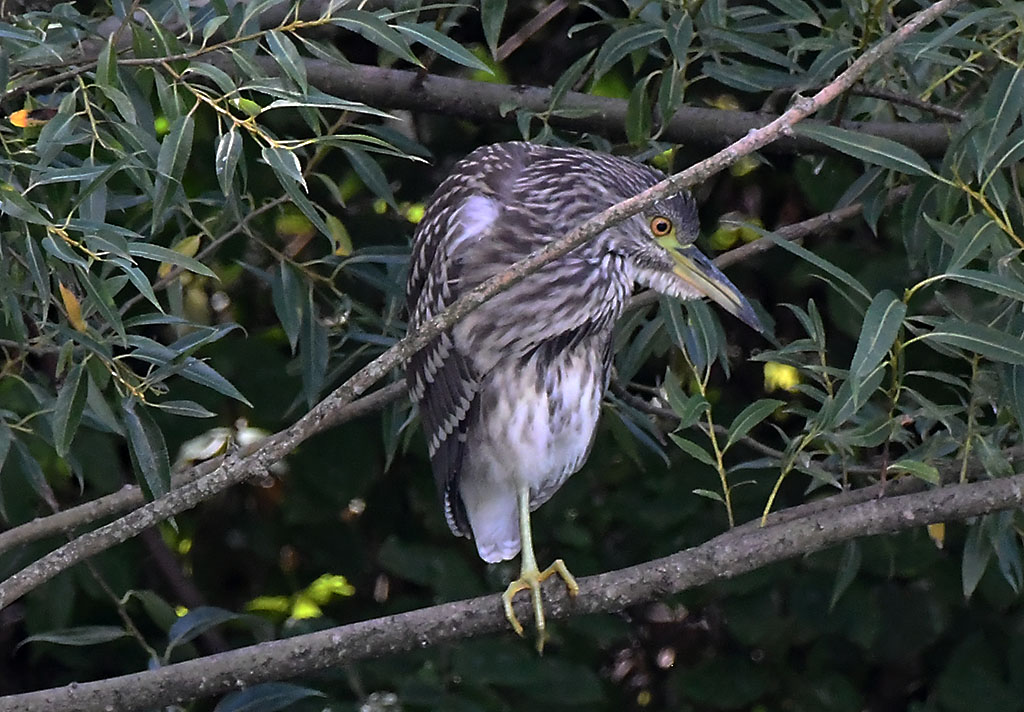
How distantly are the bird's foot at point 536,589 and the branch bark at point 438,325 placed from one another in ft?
1.81

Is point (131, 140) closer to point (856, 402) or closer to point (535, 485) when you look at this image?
point (856, 402)

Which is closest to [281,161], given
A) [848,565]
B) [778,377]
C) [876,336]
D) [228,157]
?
[228,157]

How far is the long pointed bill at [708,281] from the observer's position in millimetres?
2217

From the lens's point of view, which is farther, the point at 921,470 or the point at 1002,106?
the point at 1002,106

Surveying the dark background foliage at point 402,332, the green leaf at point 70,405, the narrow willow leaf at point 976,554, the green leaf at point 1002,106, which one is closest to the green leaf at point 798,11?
the dark background foliage at point 402,332

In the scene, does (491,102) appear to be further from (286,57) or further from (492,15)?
(286,57)

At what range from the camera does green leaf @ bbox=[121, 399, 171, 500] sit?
181cm

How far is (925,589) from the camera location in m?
2.82

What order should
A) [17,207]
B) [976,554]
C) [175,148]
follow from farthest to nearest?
[976,554] → [175,148] → [17,207]

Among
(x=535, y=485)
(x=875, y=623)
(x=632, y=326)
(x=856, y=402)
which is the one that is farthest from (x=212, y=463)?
(x=875, y=623)

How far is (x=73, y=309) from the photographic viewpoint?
172 centimetres

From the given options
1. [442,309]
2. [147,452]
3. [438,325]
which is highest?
[438,325]

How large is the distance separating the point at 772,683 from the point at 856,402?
1452 mm

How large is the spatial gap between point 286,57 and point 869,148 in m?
0.74
